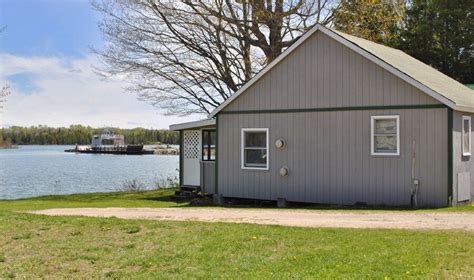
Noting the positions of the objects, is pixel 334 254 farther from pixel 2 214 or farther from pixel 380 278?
pixel 2 214

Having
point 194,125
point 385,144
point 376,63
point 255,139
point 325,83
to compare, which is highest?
point 376,63

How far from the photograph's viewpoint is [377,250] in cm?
871

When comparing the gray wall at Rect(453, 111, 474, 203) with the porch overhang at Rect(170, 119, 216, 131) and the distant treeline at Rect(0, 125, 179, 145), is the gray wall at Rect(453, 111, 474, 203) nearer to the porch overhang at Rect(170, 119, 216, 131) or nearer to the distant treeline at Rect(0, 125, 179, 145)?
the porch overhang at Rect(170, 119, 216, 131)

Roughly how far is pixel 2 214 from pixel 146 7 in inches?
568

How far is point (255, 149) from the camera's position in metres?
19.1

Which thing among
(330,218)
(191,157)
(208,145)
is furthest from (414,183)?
(191,157)

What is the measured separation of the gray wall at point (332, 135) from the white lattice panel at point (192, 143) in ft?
7.22

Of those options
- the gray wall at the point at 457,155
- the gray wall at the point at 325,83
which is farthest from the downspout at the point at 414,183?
the gray wall at the point at 325,83

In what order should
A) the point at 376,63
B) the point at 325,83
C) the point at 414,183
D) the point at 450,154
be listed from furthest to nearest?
the point at 325,83, the point at 376,63, the point at 414,183, the point at 450,154

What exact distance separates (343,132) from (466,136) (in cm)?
341

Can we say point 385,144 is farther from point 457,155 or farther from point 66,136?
point 66,136

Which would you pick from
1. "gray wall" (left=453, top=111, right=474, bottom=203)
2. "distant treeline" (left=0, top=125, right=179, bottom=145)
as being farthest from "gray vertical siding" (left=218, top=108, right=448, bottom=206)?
"distant treeline" (left=0, top=125, right=179, bottom=145)

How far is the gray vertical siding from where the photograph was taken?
15938mm

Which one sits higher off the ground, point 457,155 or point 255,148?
point 255,148
